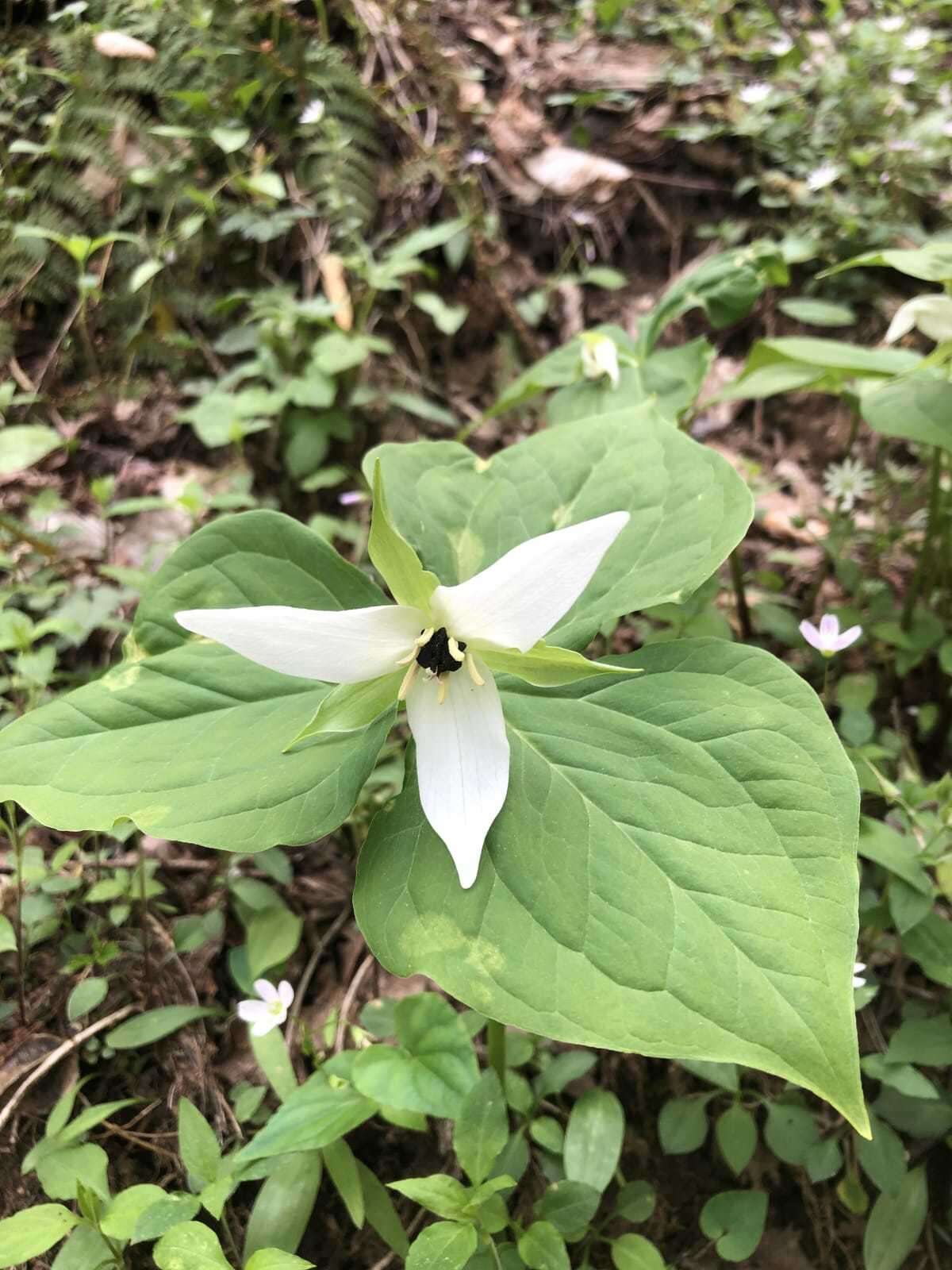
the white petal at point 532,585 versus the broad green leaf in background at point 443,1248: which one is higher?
the white petal at point 532,585

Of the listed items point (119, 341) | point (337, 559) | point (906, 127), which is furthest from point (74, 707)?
point (906, 127)

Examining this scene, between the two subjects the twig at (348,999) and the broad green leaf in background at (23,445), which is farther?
the broad green leaf in background at (23,445)

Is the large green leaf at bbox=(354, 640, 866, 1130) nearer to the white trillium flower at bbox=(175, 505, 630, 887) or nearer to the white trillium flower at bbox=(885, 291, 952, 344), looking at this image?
the white trillium flower at bbox=(175, 505, 630, 887)

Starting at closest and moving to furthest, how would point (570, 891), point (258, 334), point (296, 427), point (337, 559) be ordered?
1. point (570, 891)
2. point (337, 559)
3. point (296, 427)
4. point (258, 334)

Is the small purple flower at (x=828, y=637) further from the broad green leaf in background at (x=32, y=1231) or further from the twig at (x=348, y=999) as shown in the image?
the broad green leaf in background at (x=32, y=1231)

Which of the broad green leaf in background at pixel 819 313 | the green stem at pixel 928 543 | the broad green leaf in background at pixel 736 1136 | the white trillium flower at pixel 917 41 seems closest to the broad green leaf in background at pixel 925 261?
the green stem at pixel 928 543

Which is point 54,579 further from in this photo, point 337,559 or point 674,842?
point 674,842

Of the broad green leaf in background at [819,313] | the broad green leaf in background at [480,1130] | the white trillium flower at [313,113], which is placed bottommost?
the broad green leaf in background at [480,1130]
